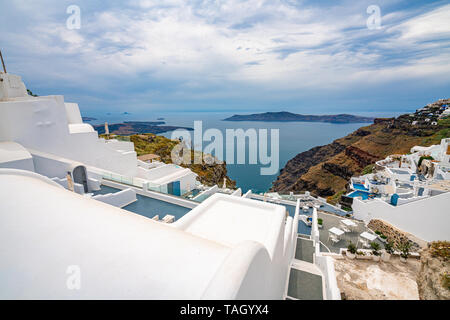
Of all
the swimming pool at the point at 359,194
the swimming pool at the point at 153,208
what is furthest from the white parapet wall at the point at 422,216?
the swimming pool at the point at 153,208

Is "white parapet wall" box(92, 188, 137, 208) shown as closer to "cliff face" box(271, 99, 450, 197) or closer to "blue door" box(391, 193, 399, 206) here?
"blue door" box(391, 193, 399, 206)

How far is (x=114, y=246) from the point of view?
7.93 ft

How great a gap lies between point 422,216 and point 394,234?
2568 millimetres

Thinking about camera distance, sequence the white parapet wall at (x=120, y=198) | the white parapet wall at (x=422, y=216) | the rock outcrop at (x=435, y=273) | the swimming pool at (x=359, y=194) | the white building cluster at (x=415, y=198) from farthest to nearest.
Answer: the swimming pool at (x=359, y=194) < the white building cluster at (x=415, y=198) < the white parapet wall at (x=422, y=216) < the white parapet wall at (x=120, y=198) < the rock outcrop at (x=435, y=273)

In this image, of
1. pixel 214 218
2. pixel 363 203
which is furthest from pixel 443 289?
pixel 363 203

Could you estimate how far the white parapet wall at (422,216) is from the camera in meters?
14.9

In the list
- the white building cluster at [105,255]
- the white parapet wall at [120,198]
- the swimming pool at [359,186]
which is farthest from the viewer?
the swimming pool at [359,186]

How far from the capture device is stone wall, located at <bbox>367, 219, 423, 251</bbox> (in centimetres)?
1622

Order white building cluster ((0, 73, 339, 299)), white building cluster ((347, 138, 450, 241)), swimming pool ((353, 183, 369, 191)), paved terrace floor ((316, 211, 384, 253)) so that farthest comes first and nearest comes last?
swimming pool ((353, 183, 369, 191))
white building cluster ((347, 138, 450, 241))
paved terrace floor ((316, 211, 384, 253))
white building cluster ((0, 73, 339, 299))

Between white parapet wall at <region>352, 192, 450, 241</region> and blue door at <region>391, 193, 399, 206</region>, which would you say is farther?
blue door at <region>391, 193, 399, 206</region>

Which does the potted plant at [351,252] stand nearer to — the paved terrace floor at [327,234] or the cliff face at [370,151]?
the paved terrace floor at [327,234]

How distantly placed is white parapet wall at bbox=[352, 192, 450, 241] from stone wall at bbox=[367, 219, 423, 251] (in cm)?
42

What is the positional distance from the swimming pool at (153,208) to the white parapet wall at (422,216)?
18660 millimetres

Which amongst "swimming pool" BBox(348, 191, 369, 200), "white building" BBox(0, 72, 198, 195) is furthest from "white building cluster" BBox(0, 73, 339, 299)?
"swimming pool" BBox(348, 191, 369, 200)
